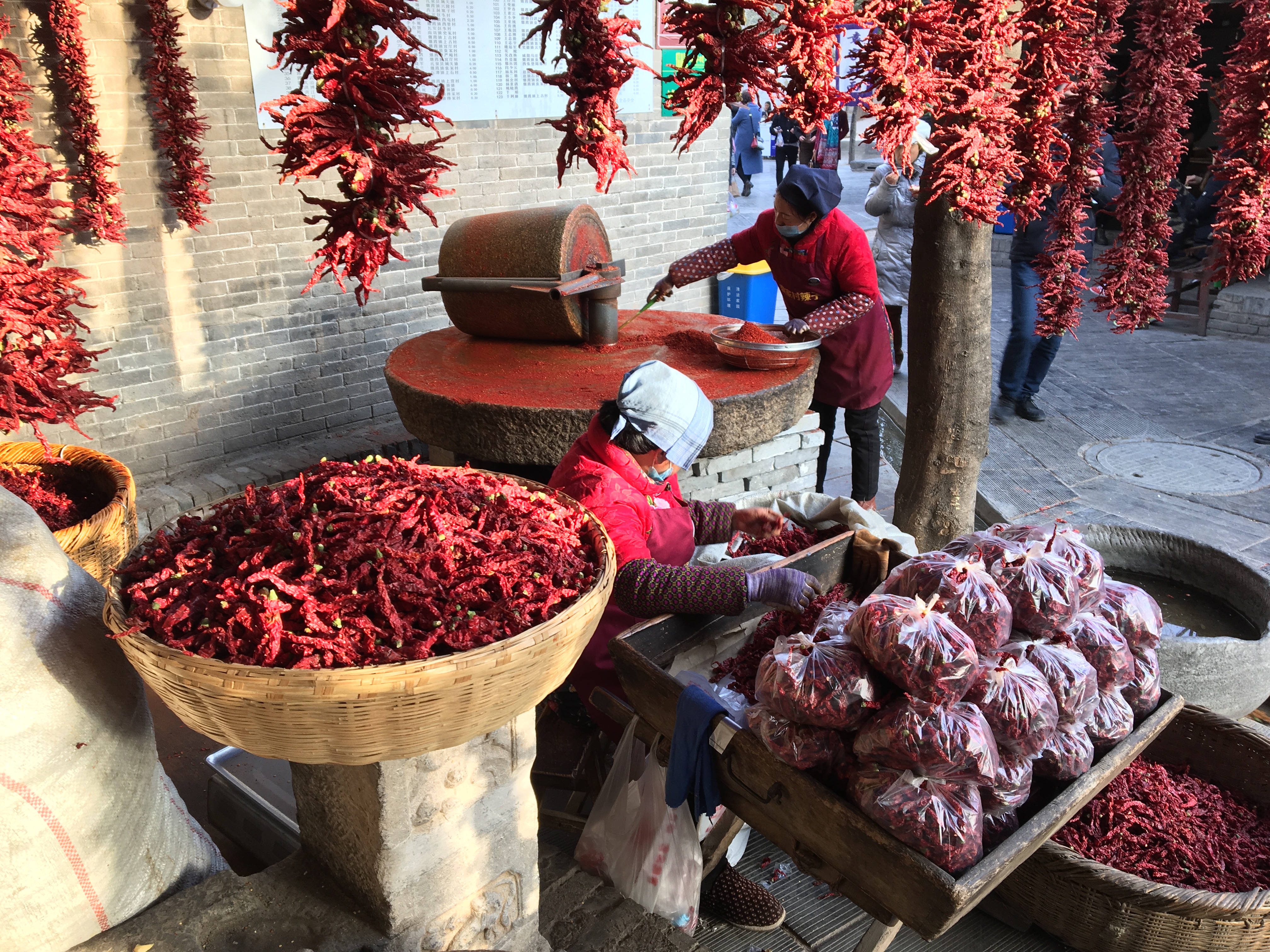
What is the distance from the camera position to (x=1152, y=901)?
7.64 ft

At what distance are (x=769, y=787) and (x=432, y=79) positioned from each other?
4.82 meters

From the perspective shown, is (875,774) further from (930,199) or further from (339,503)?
(930,199)

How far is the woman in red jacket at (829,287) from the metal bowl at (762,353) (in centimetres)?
9

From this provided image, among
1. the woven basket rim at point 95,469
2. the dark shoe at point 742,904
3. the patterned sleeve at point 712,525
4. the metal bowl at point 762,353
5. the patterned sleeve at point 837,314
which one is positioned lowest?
the dark shoe at point 742,904

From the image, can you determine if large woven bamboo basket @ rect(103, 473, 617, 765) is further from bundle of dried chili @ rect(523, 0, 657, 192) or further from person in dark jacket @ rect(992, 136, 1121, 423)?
person in dark jacket @ rect(992, 136, 1121, 423)

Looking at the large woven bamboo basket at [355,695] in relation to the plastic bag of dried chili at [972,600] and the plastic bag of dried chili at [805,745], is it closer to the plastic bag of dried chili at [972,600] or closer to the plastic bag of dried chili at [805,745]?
the plastic bag of dried chili at [805,745]

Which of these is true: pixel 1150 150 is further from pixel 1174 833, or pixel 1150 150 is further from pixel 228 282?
pixel 228 282

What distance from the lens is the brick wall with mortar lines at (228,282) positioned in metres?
4.54

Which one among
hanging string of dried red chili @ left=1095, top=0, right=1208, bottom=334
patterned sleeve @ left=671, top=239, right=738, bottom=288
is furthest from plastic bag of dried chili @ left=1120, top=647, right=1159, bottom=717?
patterned sleeve @ left=671, top=239, right=738, bottom=288

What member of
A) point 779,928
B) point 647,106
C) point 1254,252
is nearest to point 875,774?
point 779,928

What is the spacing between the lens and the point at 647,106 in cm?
693

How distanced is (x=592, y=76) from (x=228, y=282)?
328 centimetres

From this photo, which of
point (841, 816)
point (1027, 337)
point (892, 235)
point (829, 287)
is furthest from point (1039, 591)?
point (892, 235)

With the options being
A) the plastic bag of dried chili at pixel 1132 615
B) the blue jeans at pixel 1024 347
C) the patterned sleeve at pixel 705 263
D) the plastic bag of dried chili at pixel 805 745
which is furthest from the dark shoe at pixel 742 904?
the blue jeans at pixel 1024 347
